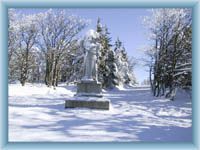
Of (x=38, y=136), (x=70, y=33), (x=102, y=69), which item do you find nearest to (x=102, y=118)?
(x=38, y=136)

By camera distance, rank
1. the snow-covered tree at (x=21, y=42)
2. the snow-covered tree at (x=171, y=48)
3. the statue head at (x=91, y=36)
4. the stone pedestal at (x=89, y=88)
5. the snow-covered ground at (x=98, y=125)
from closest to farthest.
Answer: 1. the snow-covered ground at (x=98, y=125)
2. the stone pedestal at (x=89, y=88)
3. the statue head at (x=91, y=36)
4. the snow-covered tree at (x=171, y=48)
5. the snow-covered tree at (x=21, y=42)

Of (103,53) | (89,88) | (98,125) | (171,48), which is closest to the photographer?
(98,125)

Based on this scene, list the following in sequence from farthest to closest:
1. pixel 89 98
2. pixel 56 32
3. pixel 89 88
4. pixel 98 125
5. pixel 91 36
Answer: pixel 56 32
pixel 91 36
pixel 89 88
pixel 89 98
pixel 98 125

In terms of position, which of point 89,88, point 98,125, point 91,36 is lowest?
point 98,125

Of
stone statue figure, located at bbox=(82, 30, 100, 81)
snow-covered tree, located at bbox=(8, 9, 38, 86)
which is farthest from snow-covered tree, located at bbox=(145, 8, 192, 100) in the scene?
snow-covered tree, located at bbox=(8, 9, 38, 86)

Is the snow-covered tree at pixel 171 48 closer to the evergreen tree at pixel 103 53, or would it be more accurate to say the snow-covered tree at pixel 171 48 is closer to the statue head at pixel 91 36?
the statue head at pixel 91 36

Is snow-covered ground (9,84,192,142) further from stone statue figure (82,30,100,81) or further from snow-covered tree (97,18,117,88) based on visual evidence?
snow-covered tree (97,18,117,88)

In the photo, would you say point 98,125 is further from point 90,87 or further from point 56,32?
point 56,32

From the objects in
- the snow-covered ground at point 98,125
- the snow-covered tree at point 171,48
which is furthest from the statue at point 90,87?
the snow-covered tree at point 171,48

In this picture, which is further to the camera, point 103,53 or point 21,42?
point 103,53

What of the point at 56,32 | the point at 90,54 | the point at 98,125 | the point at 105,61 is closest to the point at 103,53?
the point at 105,61

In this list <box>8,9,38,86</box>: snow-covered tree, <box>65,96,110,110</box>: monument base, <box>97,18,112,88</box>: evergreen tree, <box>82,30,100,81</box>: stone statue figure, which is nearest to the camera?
<box>65,96,110,110</box>: monument base

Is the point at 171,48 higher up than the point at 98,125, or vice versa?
the point at 171,48

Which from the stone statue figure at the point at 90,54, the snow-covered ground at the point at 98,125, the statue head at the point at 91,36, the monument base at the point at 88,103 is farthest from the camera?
the statue head at the point at 91,36
